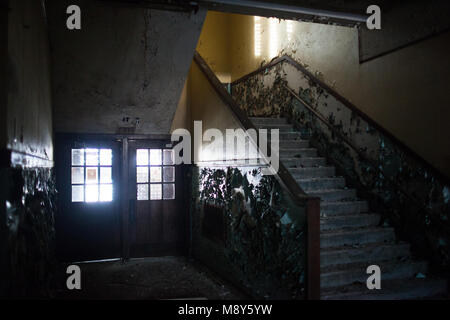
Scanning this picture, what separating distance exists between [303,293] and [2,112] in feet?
9.15

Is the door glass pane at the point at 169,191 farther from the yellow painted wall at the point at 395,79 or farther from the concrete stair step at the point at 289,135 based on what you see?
the yellow painted wall at the point at 395,79

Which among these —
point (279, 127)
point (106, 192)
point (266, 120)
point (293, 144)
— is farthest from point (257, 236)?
point (106, 192)

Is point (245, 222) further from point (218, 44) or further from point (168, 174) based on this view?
point (218, 44)

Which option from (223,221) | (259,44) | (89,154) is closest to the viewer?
(223,221)

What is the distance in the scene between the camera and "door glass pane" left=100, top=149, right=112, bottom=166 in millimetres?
6086

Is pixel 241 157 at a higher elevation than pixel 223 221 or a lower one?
higher

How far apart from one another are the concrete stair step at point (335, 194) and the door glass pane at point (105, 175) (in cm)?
351

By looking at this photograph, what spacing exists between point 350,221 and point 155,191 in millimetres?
3503

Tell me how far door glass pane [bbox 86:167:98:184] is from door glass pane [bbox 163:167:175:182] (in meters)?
1.20

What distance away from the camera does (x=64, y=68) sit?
14.4 feet

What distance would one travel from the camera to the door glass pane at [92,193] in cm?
596

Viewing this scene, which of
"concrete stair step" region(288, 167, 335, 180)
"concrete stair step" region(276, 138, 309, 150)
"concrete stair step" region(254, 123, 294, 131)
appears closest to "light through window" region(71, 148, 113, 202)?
"concrete stair step" region(254, 123, 294, 131)

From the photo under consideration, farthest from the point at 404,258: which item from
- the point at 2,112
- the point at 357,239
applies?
the point at 2,112
